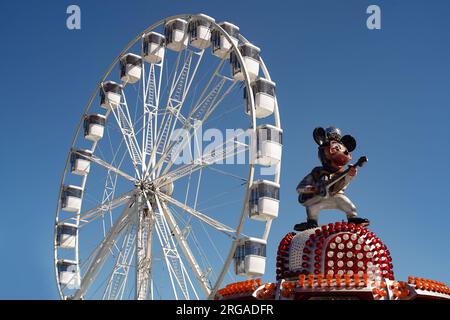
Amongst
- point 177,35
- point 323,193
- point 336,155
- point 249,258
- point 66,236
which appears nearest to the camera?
point 323,193

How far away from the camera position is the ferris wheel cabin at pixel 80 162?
2967 centimetres

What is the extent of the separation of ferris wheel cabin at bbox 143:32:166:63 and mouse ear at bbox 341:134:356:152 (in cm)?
1267

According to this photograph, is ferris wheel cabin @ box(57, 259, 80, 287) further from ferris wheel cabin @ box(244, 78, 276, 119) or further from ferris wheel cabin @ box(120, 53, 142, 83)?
ferris wheel cabin @ box(244, 78, 276, 119)

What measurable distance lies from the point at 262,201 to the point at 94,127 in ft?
36.0

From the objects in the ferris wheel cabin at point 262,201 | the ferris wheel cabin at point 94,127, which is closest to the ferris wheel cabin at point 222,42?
the ferris wheel cabin at point 262,201

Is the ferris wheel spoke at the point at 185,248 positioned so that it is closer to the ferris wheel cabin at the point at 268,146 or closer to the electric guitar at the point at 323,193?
the ferris wheel cabin at the point at 268,146

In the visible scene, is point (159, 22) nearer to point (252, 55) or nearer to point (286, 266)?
point (252, 55)

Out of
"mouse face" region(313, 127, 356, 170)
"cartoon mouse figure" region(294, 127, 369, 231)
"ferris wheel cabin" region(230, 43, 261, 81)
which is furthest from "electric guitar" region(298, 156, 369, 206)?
"ferris wheel cabin" region(230, 43, 261, 81)

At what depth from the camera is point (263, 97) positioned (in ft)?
75.0

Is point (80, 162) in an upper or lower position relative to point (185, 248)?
upper

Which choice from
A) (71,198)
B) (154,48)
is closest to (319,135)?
(154,48)

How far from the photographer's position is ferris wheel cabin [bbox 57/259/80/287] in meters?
28.9

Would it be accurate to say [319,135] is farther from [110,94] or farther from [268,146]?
[110,94]
